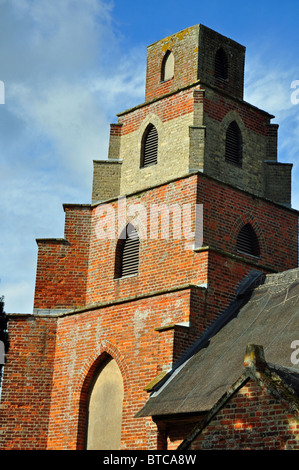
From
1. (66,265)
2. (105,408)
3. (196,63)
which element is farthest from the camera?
(196,63)

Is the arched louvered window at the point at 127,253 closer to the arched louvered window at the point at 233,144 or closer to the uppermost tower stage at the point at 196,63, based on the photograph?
the arched louvered window at the point at 233,144

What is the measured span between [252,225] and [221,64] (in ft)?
17.2

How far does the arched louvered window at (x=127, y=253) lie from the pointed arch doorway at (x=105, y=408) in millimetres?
2643

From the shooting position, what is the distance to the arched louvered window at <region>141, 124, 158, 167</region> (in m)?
23.4

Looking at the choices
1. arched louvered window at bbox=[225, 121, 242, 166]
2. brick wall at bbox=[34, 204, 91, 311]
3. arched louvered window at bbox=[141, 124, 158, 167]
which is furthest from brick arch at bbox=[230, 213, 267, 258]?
brick wall at bbox=[34, 204, 91, 311]

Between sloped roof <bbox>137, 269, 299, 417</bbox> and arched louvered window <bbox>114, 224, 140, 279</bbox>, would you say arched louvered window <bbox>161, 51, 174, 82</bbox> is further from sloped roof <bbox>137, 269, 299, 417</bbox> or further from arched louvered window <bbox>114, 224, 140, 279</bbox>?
sloped roof <bbox>137, 269, 299, 417</bbox>

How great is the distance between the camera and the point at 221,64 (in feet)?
80.0

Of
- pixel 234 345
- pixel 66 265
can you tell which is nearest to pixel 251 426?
pixel 234 345

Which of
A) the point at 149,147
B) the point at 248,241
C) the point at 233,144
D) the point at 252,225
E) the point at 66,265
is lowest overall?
the point at 66,265

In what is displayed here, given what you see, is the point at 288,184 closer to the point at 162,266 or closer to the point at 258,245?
the point at 258,245

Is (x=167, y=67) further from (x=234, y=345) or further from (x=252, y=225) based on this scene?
(x=234, y=345)

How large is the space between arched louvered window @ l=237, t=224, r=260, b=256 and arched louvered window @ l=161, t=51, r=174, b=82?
5.21 m

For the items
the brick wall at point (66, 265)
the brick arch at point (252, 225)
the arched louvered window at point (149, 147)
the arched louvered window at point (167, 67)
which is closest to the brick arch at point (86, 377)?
the brick wall at point (66, 265)

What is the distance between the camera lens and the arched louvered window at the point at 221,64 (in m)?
24.3
